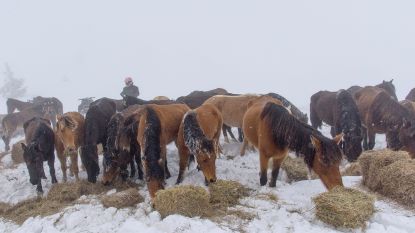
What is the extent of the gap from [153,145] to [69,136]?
2137 millimetres

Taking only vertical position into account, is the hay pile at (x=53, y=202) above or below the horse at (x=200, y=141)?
below

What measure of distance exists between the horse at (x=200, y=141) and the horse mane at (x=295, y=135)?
1168 mm

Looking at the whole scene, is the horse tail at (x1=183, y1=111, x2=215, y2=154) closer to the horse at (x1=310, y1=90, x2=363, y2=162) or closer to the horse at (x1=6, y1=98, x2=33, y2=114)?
the horse at (x1=310, y1=90, x2=363, y2=162)

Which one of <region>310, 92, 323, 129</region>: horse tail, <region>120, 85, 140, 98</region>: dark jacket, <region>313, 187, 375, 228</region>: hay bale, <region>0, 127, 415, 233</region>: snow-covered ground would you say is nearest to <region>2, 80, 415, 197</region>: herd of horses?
<region>0, 127, 415, 233</region>: snow-covered ground

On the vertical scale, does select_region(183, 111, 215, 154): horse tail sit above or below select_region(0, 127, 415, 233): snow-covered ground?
above

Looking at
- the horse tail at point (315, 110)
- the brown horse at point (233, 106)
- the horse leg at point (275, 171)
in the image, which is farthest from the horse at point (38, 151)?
the horse tail at point (315, 110)

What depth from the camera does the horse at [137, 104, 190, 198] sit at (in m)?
7.14

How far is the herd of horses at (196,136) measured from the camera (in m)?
7.18

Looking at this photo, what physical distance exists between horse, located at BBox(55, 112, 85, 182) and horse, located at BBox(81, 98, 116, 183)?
0.81 feet

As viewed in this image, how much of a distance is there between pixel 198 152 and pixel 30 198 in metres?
3.74

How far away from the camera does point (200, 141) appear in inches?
286

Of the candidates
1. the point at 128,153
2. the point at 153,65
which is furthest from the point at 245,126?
the point at 153,65

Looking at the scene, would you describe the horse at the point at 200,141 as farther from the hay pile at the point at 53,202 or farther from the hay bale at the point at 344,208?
the hay bale at the point at 344,208

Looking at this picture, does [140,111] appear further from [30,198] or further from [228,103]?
[228,103]
